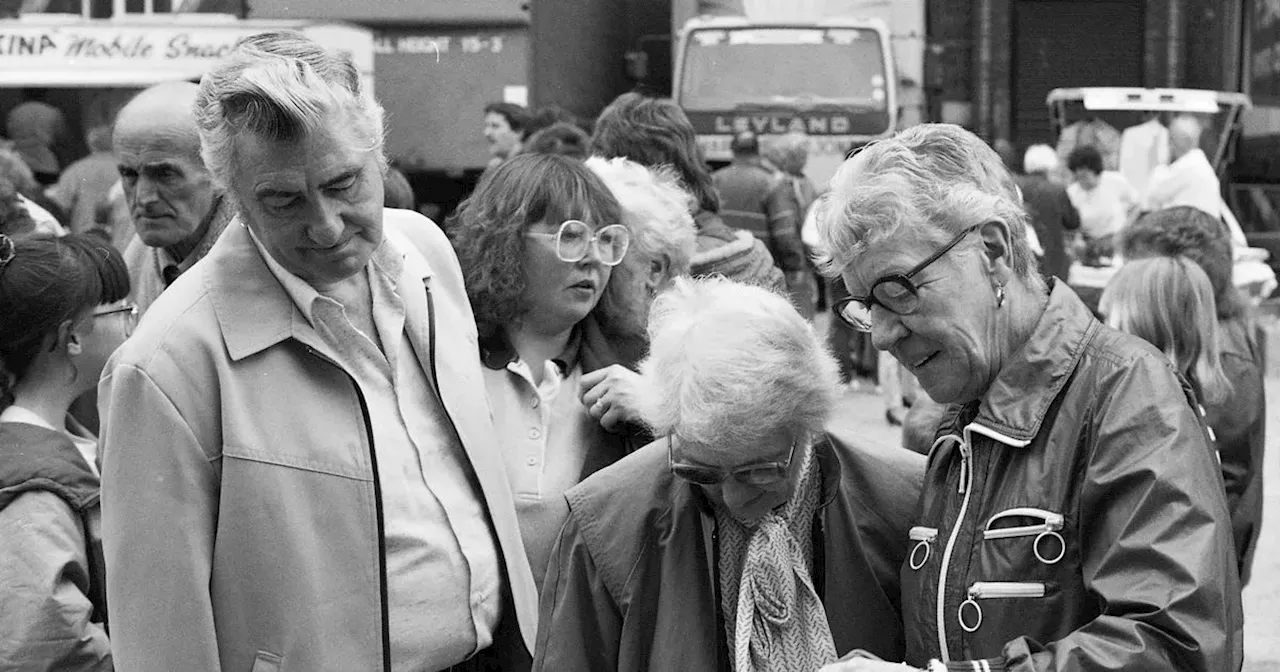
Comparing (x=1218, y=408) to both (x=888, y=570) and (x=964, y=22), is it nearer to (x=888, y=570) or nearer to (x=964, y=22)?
(x=888, y=570)

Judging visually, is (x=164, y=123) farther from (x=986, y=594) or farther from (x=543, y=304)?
(x=986, y=594)

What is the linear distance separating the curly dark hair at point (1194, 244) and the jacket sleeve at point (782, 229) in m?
4.75

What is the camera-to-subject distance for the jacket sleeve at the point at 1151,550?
6.59 feet

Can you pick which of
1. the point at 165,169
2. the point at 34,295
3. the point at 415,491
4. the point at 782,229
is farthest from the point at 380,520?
the point at 782,229

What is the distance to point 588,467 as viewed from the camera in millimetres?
3213

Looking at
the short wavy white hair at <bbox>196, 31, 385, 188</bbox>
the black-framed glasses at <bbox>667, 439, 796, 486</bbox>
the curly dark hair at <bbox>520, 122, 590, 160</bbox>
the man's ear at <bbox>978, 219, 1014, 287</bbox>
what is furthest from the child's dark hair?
the curly dark hair at <bbox>520, 122, 590, 160</bbox>

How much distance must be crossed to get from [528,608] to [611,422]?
0.43m

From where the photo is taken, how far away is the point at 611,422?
10.2 ft

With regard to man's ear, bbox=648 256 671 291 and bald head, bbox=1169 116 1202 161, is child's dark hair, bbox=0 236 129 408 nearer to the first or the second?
man's ear, bbox=648 256 671 291

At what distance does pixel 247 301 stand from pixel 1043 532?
122 cm

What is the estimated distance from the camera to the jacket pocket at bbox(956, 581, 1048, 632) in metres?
2.18

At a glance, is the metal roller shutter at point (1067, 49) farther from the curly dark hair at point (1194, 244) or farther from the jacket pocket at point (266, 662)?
the jacket pocket at point (266, 662)

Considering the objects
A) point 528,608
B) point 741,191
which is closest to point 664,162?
point 528,608

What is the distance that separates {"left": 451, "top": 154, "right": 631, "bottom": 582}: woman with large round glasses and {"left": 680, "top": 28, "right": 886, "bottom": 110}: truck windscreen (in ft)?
32.7
